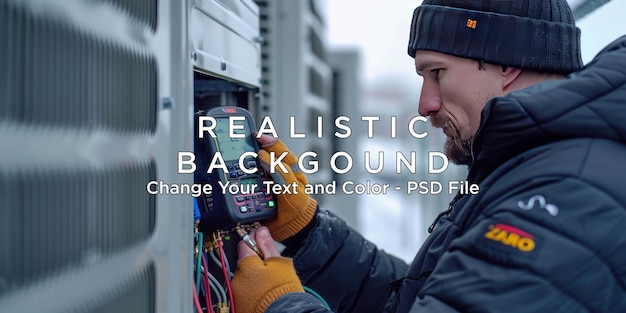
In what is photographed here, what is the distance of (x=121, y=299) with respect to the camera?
929mm

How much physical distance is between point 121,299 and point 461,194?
82 centimetres

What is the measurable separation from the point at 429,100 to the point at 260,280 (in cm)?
53

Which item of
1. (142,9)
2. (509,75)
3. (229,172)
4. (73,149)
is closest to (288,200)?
(229,172)

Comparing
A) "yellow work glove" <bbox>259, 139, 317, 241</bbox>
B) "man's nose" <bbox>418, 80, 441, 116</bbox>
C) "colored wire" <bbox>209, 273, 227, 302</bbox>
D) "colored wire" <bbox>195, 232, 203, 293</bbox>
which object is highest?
"man's nose" <bbox>418, 80, 441, 116</bbox>

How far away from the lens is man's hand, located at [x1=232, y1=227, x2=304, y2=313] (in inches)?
54.8

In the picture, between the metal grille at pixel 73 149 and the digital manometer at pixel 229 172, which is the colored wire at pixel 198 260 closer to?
the digital manometer at pixel 229 172

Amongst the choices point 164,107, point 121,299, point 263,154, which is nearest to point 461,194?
point 263,154

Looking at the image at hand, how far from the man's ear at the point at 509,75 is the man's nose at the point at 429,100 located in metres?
0.14

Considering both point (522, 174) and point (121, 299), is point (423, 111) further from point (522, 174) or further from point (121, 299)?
point (121, 299)

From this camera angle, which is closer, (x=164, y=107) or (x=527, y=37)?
(x=164, y=107)

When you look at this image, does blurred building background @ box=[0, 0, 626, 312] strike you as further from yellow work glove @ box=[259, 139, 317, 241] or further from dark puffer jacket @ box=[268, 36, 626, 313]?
dark puffer jacket @ box=[268, 36, 626, 313]

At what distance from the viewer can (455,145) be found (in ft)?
5.03

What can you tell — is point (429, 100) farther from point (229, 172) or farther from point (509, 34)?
point (229, 172)

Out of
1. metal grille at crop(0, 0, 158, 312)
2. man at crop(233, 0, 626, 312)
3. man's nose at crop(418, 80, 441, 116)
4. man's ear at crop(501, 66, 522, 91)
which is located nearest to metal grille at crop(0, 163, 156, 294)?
metal grille at crop(0, 0, 158, 312)
